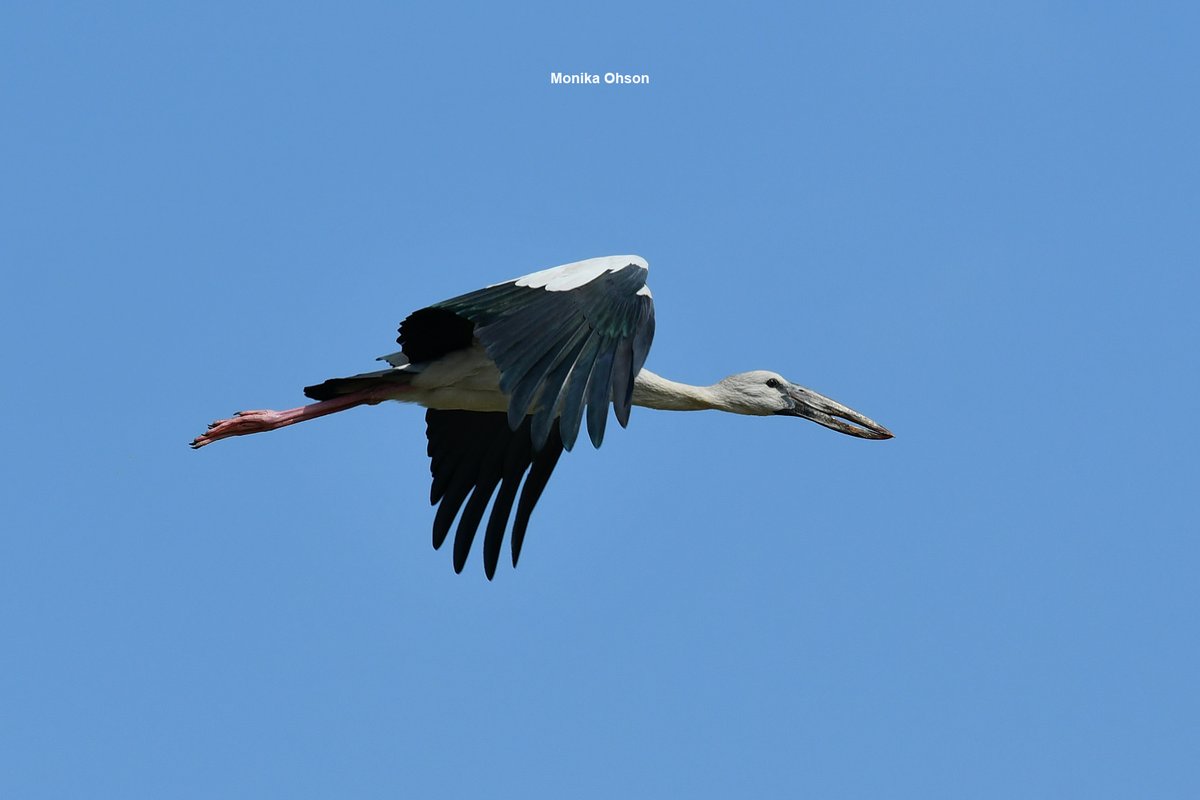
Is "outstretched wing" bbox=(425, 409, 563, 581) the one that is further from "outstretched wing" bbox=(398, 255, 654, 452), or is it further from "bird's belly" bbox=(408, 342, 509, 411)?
"outstretched wing" bbox=(398, 255, 654, 452)

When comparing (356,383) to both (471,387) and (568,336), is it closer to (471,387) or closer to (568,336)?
(471,387)

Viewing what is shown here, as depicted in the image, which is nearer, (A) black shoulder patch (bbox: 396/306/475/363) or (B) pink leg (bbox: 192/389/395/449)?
(A) black shoulder patch (bbox: 396/306/475/363)

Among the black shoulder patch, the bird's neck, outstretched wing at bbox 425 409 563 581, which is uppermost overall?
the black shoulder patch

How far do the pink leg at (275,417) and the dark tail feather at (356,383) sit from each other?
38mm

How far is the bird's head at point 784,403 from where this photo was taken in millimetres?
15102

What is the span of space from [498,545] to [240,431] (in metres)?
2.16

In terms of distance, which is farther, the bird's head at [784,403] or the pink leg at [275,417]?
the bird's head at [784,403]

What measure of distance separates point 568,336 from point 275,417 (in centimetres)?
273

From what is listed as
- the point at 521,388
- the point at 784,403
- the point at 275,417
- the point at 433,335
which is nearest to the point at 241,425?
the point at 275,417

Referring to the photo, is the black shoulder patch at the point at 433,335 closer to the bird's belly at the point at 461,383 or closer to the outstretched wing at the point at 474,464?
the bird's belly at the point at 461,383

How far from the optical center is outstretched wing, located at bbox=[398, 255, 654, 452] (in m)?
11.9

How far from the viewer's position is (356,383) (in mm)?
14078

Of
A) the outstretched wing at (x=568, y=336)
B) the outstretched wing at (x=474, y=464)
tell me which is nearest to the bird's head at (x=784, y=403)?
the outstretched wing at (x=474, y=464)

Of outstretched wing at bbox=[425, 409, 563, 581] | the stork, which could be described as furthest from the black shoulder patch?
outstretched wing at bbox=[425, 409, 563, 581]
